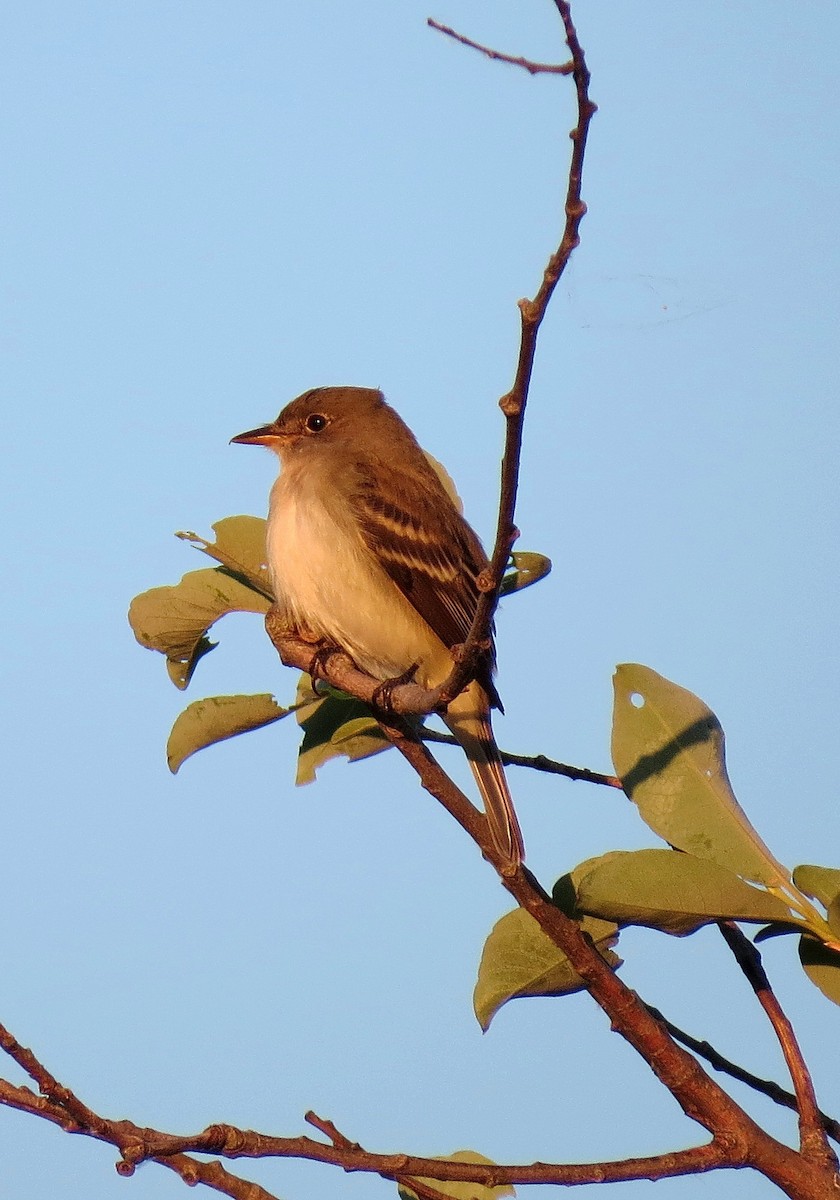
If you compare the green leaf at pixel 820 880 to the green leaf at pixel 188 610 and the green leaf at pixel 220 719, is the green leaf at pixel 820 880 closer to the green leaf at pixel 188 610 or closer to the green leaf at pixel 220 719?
the green leaf at pixel 220 719

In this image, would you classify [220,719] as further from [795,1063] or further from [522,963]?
[795,1063]

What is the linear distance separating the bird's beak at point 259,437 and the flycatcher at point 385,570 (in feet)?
1.19

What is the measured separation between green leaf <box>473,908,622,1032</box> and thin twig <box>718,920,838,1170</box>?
33 centimetres

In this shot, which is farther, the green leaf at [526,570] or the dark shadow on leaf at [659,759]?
the green leaf at [526,570]

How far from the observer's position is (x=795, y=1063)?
3.01 m

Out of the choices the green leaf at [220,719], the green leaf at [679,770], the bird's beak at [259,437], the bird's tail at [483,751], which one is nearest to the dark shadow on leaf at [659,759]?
the green leaf at [679,770]

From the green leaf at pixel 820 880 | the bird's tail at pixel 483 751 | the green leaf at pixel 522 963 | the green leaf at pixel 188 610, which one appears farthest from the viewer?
the bird's tail at pixel 483 751

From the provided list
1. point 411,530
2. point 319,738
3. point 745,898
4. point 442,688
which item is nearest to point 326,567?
point 411,530

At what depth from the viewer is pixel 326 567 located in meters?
5.98

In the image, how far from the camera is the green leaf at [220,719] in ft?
14.8

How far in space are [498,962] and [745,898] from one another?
0.62 metres

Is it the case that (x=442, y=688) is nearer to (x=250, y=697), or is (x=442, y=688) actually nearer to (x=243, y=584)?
(x=250, y=697)

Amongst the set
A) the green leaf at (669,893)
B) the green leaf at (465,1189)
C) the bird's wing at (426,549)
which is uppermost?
the bird's wing at (426,549)

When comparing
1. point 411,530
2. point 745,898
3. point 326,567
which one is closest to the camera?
point 745,898
